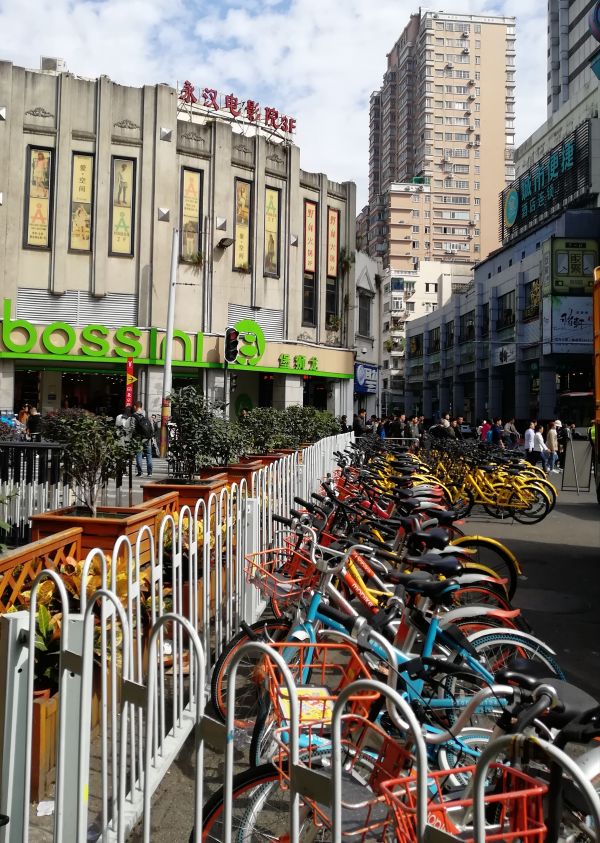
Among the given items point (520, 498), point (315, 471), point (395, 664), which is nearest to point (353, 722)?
point (395, 664)

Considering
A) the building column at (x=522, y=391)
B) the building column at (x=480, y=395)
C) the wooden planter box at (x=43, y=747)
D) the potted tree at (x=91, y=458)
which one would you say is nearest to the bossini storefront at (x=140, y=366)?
the potted tree at (x=91, y=458)

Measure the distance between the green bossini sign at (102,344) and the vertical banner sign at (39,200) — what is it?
94.9 inches

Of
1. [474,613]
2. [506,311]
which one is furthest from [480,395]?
[474,613]

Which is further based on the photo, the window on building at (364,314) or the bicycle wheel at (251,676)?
the window on building at (364,314)

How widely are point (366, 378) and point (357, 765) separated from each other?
113 ft

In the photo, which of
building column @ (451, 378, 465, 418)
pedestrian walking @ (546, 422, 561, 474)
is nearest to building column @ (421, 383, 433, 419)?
building column @ (451, 378, 465, 418)

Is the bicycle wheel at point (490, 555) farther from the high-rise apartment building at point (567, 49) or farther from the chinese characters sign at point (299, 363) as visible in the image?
the high-rise apartment building at point (567, 49)

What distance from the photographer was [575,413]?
40.1 m

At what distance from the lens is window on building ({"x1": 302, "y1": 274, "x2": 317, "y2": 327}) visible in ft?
97.2

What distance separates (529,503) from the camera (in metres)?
12.4

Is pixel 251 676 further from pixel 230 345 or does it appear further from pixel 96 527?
pixel 230 345

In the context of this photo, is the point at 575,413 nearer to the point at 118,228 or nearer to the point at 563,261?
the point at 563,261

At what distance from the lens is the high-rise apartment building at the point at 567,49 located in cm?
6456

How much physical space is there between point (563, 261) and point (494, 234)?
5855 cm
